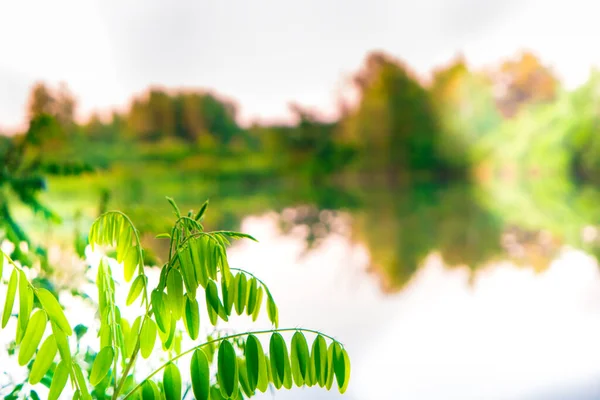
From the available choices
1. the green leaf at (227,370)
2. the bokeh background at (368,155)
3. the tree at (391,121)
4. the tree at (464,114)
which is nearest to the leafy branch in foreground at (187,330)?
the green leaf at (227,370)

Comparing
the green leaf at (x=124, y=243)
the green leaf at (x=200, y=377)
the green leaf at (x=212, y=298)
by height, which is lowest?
the green leaf at (x=200, y=377)

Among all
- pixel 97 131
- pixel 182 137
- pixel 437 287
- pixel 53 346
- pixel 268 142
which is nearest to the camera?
pixel 53 346

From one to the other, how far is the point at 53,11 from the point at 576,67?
34.9 ft

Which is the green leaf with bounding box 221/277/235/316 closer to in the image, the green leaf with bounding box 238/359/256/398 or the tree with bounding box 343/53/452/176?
the green leaf with bounding box 238/359/256/398

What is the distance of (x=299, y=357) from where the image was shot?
0.51 m

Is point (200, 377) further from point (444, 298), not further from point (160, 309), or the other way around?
point (444, 298)

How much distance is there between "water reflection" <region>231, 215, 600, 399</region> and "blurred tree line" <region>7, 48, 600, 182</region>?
9.44m

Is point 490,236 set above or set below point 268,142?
below

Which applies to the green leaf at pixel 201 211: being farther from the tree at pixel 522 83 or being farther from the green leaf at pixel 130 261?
the tree at pixel 522 83

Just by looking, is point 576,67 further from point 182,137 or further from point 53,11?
point 53,11

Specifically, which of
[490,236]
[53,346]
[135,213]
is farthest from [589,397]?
[490,236]

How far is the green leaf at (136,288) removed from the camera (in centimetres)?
52

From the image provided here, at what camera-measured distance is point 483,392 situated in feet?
4.39

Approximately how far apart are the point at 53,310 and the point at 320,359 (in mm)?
214
